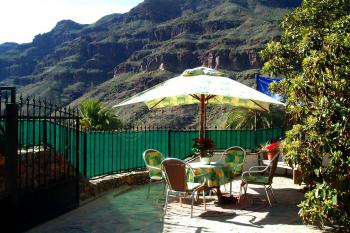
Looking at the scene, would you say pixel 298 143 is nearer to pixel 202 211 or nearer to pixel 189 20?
pixel 202 211

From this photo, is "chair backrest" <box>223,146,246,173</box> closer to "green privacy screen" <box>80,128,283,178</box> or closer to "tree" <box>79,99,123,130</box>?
"green privacy screen" <box>80,128,283,178</box>

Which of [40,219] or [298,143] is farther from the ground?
[298,143]

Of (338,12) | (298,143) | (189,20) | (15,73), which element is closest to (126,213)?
(298,143)

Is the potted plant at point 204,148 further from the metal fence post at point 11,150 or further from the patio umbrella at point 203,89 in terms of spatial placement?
the metal fence post at point 11,150

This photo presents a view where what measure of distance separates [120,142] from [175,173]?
318cm

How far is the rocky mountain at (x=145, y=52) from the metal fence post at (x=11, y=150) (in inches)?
1819

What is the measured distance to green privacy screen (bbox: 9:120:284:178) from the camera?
7.21 m

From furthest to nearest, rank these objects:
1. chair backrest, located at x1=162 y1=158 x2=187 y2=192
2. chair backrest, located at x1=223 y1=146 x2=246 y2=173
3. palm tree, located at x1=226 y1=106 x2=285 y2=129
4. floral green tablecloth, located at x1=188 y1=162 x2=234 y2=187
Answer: palm tree, located at x1=226 y1=106 x2=285 y2=129 < chair backrest, located at x1=223 y1=146 x2=246 y2=173 < floral green tablecloth, located at x1=188 y1=162 x2=234 y2=187 < chair backrest, located at x1=162 y1=158 x2=187 y2=192

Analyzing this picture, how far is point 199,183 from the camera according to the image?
6.88m

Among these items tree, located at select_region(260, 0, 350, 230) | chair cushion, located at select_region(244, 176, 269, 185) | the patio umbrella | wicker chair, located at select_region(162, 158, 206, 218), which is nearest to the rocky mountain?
the patio umbrella

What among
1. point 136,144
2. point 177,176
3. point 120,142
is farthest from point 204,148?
point 136,144

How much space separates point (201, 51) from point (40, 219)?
81.1m

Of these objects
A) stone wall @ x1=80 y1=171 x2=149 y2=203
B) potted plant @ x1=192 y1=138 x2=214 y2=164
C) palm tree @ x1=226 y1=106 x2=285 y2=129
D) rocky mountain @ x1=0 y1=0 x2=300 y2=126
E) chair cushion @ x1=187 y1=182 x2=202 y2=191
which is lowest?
stone wall @ x1=80 y1=171 x2=149 y2=203

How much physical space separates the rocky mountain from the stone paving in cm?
4420
